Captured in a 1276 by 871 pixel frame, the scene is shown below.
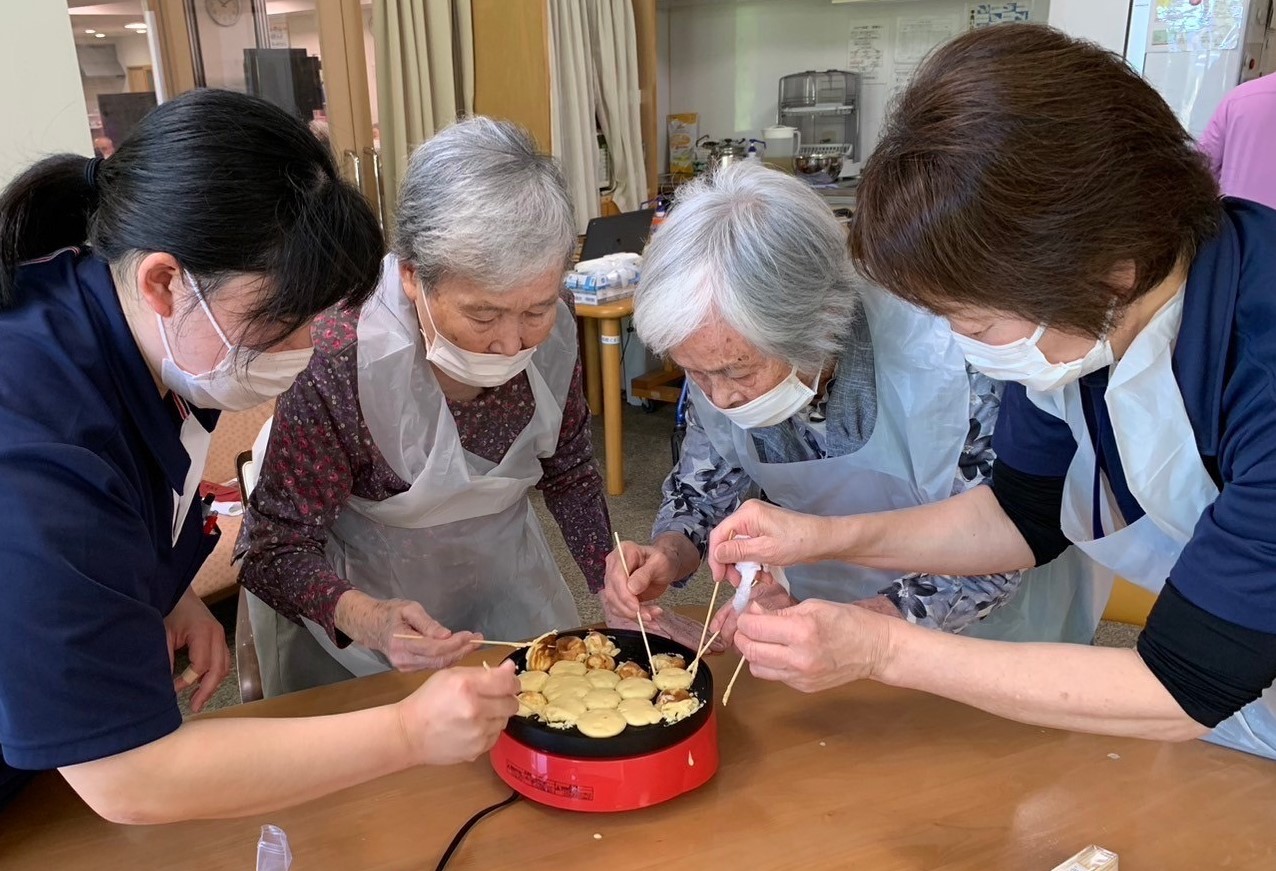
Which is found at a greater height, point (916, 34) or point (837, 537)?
point (916, 34)

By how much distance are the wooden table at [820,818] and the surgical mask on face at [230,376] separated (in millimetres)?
450

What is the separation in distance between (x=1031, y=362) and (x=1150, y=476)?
0.57ft

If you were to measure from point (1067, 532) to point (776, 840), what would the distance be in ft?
1.76

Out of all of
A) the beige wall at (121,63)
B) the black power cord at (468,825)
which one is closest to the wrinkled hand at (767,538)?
the black power cord at (468,825)

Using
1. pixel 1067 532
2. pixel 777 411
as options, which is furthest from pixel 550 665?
pixel 1067 532

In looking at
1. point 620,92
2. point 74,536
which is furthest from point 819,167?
point 74,536

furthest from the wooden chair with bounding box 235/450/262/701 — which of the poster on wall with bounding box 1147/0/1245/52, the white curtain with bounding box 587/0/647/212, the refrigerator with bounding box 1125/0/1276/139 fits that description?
the white curtain with bounding box 587/0/647/212

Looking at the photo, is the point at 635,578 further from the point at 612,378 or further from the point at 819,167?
the point at 819,167

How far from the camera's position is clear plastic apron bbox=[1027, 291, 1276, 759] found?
98 centimetres

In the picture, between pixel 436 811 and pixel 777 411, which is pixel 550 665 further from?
pixel 777 411

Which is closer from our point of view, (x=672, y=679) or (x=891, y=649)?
(x=891, y=649)

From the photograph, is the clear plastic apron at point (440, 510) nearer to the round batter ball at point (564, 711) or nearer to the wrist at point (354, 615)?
the wrist at point (354, 615)

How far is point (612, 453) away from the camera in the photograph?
3.94 meters

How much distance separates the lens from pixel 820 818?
104 centimetres
